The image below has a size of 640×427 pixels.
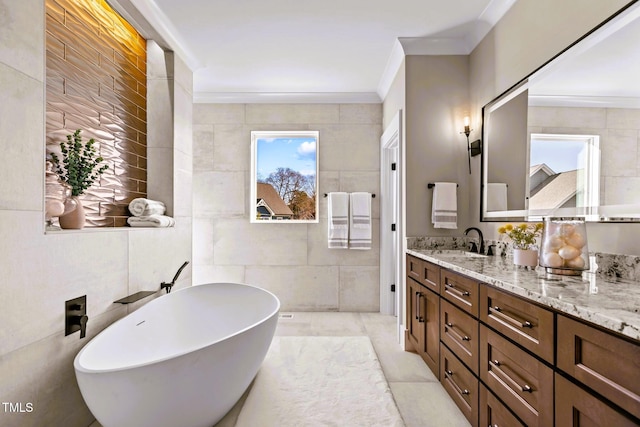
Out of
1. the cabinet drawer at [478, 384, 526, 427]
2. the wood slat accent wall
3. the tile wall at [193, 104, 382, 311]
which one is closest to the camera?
the cabinet drawer at [478, 384, 526, 427]

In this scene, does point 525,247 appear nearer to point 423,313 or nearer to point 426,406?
point 423,313

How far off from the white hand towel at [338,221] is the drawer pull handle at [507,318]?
239cm

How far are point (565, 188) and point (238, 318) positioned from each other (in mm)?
2185

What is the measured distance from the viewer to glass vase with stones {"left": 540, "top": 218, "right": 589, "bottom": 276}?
1.40 m

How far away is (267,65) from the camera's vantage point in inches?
128

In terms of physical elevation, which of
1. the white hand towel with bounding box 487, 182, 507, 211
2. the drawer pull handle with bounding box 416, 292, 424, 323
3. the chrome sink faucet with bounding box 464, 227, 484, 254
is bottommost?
the drawer pull handle with bounding box 416, 292, 424, 323

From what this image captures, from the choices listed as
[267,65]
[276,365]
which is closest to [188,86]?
[267,65]

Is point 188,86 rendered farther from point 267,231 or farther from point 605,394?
point 605,394

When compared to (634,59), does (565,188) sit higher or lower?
lower

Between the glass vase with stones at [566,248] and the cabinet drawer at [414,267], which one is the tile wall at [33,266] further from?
the glass vase with stones at [566,248]

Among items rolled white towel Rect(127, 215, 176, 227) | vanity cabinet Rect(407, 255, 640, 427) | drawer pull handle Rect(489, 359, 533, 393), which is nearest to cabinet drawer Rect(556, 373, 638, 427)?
vanity cabinet Rect(407, 255, 640, 427)

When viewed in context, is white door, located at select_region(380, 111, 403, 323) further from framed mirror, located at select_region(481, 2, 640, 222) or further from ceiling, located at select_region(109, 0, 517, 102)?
framed mirror, located at select_region(481, 2, 640, 222)

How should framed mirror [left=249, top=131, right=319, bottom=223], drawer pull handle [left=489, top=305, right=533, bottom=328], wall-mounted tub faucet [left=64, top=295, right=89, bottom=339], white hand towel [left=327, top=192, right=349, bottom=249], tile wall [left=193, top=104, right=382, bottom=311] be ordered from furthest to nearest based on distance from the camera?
framed mirror [left=249, top=131, right=319, bottom=223] → tile wall [left=193, top=104, right=382, bottom=311] → white hand towel [left=327, top=192, right=349, bottom=249] → wall-mounted tub faucet [left=64, top=295, right=89, bottom=339] → drawer pull handle [left=489, top=305, right=533, bottom=328]

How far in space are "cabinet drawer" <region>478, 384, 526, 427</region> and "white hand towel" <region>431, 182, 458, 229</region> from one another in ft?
4.46
